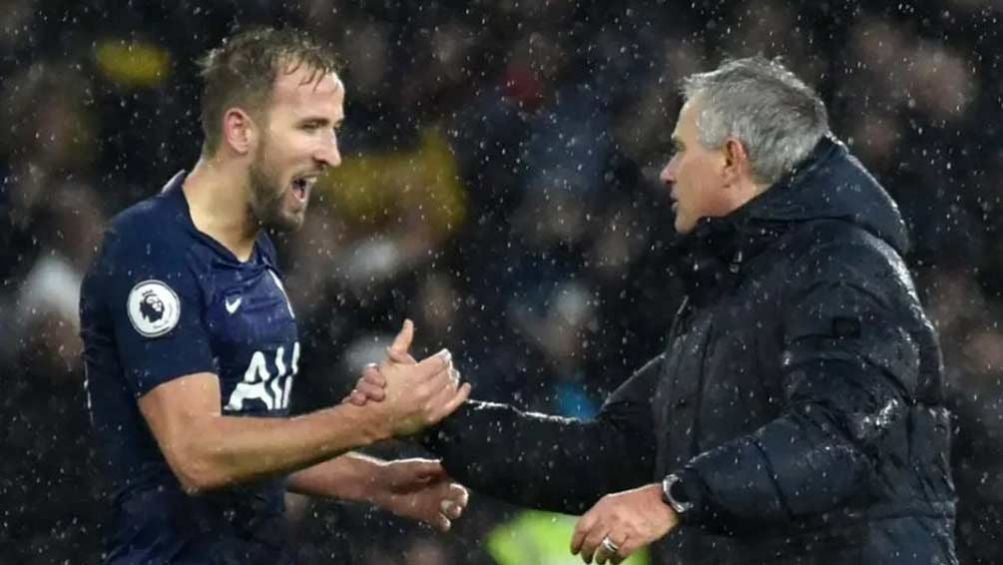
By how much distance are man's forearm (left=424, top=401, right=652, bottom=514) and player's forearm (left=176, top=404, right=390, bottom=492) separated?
0.51 meters

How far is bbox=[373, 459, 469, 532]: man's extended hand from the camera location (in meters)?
5.33

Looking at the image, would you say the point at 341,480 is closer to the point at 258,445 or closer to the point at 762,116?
the point at 258,445

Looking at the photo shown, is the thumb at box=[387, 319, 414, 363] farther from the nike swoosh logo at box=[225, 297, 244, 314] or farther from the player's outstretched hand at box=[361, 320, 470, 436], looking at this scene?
the nike swoosh logo at box=[225, 297, 244, 314]

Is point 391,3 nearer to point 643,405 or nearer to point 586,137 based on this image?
point 586,137

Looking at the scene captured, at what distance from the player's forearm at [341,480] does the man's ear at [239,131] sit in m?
0.64

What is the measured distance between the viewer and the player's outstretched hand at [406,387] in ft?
16.0

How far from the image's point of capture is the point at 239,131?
5027mm

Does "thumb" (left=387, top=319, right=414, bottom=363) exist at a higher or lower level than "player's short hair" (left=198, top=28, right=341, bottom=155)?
lower

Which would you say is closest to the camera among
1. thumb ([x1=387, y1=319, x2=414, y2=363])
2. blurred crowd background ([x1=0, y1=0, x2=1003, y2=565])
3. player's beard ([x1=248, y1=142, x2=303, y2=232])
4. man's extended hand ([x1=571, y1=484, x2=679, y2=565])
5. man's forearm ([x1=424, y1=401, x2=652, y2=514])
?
man's extended hand ([x1=571, y1=484, x2=679, y2=565])

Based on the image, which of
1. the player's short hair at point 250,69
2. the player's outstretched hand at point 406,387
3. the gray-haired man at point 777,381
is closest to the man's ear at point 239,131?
the player's short hair at point 250,69

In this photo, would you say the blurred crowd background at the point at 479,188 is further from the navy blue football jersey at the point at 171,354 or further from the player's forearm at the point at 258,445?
the player's forearm at the point at 258,445

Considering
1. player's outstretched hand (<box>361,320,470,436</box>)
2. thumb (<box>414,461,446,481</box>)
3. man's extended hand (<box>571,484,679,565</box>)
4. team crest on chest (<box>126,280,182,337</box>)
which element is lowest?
thumb (<box>414,461,446,481</box>)

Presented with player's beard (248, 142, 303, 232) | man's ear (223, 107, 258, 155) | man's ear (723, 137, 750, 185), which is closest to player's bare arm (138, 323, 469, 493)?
player's beard (248, 142, 303, 232)

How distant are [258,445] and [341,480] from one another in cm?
58
